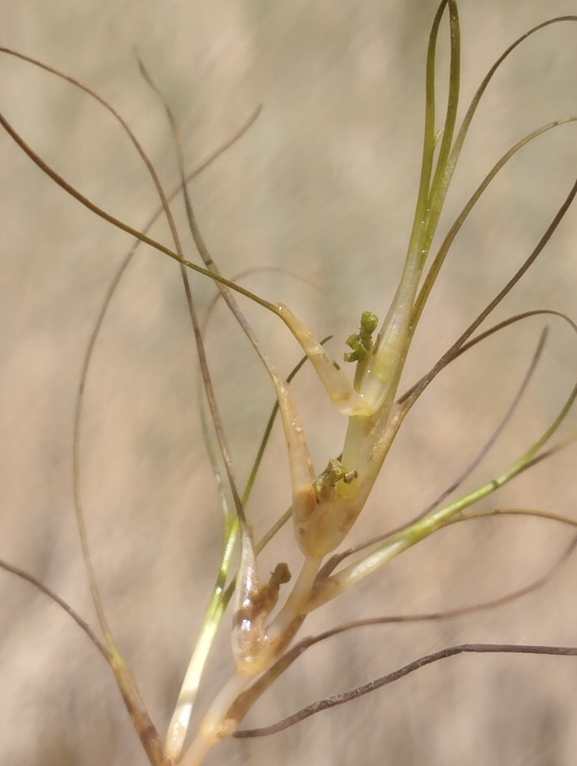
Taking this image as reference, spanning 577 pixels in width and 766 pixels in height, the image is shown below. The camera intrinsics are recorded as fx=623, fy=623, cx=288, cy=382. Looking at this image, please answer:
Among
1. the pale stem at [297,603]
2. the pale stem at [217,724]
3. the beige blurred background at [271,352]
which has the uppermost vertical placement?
the beige blurred background at [271,352]

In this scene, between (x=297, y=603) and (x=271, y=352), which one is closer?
(x=297, y=603)

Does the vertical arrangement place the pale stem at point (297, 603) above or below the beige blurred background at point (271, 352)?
below

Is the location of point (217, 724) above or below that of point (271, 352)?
below

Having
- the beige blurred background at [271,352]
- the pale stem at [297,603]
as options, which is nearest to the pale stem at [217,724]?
the pale stem at [297,603]

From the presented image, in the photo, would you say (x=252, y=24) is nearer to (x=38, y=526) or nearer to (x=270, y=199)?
(x=270, y=199)

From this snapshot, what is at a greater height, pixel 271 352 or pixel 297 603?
pixel 271 352

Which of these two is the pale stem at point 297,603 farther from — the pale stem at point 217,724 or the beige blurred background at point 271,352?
the beige blurred background at point 271,352

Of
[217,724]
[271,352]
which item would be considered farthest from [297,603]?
[271,352]

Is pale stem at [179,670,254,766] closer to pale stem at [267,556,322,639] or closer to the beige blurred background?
pale stem at [267,556,322,639]

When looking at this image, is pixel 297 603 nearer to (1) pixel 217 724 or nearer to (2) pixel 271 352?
(1) pixel 217 724
